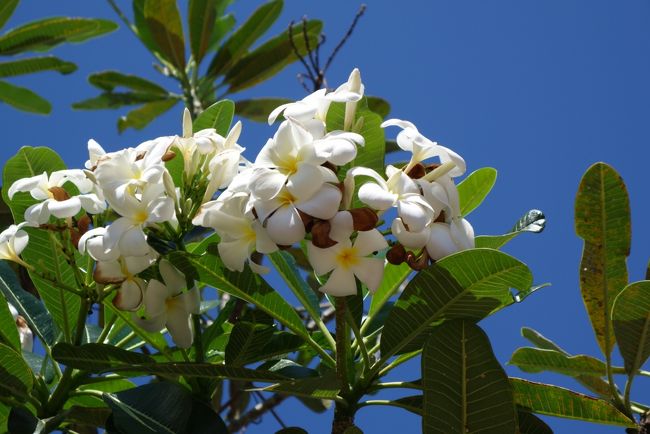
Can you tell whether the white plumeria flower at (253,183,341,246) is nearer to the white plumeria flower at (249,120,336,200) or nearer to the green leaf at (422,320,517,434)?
the white plumeria flower at (249,120,336,200)

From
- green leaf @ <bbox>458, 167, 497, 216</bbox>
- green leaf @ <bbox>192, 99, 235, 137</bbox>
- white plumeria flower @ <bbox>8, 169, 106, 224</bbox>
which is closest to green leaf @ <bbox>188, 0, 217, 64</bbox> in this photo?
green leaf @ <bbox>192, 99, 235, 137</bbox>

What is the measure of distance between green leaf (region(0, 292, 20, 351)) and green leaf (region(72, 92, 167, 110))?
116 inches

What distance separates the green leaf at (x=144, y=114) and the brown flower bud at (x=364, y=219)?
10.9 ft

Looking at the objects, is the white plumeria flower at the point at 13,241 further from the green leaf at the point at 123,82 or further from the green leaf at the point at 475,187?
the green leaf at the point at 123,82

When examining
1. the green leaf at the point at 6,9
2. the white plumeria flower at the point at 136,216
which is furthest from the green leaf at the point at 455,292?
the green leaf at the point at 6,9

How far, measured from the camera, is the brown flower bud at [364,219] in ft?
3.43

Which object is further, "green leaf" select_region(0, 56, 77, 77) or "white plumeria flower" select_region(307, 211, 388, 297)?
"green leaf" select_region(0, 56, 77, 77)

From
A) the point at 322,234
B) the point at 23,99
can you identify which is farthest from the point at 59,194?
the point at 23,99

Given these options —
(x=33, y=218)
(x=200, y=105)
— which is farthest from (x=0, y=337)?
(x=200, y=105)

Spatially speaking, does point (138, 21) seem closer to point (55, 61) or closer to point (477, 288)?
point (55, 61)

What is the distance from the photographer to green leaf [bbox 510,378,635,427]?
1.22m

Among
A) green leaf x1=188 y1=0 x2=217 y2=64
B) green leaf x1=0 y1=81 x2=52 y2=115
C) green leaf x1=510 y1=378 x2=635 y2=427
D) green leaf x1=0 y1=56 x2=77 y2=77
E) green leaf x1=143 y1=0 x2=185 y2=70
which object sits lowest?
green leaf x1=510 y1=378 x2=635 y2=427

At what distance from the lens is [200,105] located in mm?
4133

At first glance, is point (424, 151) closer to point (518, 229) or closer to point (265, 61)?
point (518, 229)
